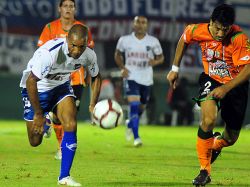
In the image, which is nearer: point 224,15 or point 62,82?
point 224,15

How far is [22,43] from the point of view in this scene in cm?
2577

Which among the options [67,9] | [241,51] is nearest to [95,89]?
[241,51]

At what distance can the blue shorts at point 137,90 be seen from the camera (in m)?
18.0

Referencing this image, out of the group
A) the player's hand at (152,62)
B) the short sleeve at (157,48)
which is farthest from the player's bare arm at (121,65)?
the short sleeve at (157,48)

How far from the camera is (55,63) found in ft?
33.2

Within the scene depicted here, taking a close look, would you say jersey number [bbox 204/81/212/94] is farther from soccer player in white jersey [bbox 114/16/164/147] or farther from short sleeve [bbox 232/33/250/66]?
soccer player in white jersey [bbox 114/16/164/147]

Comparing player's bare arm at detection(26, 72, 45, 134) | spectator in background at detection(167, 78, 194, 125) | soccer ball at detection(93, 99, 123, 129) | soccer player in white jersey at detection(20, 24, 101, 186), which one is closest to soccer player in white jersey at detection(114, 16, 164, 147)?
spectator in background at detection(167, 78, 194, 125)

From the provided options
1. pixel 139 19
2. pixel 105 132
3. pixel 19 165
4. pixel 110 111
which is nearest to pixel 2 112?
pixel 105 132

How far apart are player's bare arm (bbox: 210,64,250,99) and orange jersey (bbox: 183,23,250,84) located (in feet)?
0.70

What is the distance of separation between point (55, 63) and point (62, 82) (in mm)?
800

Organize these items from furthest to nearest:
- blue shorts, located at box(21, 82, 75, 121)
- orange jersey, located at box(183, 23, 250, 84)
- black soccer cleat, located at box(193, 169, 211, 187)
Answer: blue shorts, located at box(21, 82, 75, 121)
orange jersey, located at box(183, 23, 250, 84)
black soccer cleat, located at box(193, 169, 211, 187)

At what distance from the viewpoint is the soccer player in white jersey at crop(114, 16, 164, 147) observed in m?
18.0

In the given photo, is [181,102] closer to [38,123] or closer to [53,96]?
[53,96]

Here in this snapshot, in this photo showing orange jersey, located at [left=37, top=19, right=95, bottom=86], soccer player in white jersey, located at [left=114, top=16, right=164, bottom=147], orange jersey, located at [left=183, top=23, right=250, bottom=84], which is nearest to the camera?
orange jersey, located at [left=183, top=23, right=250, bottom=84]
